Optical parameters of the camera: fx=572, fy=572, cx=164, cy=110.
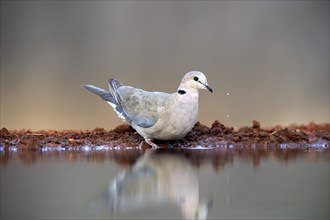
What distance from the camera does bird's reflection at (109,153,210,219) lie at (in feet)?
5.41

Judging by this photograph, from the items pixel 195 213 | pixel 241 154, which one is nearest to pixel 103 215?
pixel 195 213

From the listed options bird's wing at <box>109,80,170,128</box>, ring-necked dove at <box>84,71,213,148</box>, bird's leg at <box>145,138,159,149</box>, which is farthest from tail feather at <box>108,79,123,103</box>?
bird's leg at <box>145,138,159,149</box>

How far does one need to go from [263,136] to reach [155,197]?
1474 millimetres

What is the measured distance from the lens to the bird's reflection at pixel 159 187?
5.41 ft

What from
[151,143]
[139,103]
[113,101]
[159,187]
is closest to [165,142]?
[151,143]

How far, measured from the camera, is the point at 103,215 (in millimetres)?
1516

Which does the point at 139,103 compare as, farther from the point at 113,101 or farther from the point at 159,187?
the point at 159,187

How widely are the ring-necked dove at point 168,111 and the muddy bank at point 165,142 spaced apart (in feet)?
0.36

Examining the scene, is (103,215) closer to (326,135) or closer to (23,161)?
(23,161)

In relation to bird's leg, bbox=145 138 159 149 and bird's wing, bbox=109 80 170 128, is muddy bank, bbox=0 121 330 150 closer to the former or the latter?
bird's leg, bbox=145 138 159 149

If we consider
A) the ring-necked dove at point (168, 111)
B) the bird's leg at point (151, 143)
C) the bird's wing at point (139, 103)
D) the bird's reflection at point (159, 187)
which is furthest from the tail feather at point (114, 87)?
the bird's reflection at point (159, 187)

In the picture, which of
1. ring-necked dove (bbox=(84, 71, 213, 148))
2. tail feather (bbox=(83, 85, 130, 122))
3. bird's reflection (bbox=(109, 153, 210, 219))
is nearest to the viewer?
bird's reflection (bbox=(109, 153, 210, 219))

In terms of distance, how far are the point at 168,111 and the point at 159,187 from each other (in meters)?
1.04

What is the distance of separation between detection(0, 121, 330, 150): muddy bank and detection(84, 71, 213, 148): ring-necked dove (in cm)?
11
